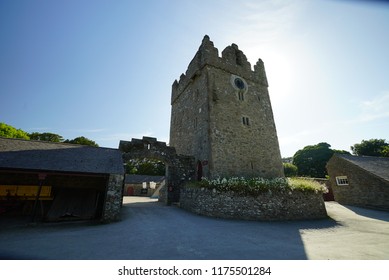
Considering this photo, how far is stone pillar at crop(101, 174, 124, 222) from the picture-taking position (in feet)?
29.6

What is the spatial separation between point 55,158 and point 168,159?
7.46m

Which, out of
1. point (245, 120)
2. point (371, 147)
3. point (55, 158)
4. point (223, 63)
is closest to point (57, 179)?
point (55, 158)

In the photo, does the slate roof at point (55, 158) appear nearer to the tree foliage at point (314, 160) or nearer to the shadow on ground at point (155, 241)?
the shadow on ground at point (155, 241)

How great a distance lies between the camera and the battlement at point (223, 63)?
1649 centimetres

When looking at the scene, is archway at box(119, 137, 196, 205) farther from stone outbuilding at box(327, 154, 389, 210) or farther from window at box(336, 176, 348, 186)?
window at box(336, 176, 348, 186)

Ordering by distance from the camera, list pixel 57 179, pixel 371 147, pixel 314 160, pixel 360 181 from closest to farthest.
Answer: pixel 57 179 < pixel 360 181 < pixel 314 160 < pixel 371 147

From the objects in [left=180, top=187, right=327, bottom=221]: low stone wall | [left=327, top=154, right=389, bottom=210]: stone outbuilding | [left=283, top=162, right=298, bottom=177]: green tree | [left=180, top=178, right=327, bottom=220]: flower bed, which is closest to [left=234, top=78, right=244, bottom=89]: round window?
[left=180, top=178, right=327, bottom=220]: flower bed

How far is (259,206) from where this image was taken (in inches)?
395

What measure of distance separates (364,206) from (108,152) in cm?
2288

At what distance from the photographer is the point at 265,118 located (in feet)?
58.3

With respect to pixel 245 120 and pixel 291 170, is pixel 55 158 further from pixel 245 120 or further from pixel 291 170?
pixel 291 170

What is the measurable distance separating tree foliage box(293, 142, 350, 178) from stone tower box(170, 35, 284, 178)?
75.0ft
